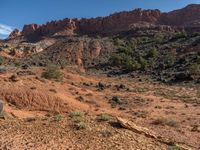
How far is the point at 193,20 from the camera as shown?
10281cm

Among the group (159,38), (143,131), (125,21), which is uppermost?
(125,21)

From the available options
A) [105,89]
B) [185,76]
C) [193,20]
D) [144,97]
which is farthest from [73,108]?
[193,20]

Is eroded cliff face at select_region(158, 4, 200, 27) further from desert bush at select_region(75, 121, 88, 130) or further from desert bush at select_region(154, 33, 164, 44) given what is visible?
desert bush at select_region(75, 121, 88, 130)

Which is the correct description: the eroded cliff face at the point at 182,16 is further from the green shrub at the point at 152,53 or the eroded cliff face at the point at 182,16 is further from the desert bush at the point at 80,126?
the desert bush at the point at 80,126

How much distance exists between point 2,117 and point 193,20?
96.9 meters

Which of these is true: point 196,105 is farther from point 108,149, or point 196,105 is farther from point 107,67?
point 107,67

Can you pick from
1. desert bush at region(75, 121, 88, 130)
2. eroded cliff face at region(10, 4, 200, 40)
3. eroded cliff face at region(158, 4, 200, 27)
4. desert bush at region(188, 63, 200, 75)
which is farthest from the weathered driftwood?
eroded cliff face at region(158, 4, 200, 27)

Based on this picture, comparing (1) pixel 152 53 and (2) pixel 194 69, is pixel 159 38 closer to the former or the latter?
(1) pixel 152 53

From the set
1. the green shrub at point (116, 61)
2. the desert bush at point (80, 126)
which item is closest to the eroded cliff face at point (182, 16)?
the green shrub at point (116, 61)

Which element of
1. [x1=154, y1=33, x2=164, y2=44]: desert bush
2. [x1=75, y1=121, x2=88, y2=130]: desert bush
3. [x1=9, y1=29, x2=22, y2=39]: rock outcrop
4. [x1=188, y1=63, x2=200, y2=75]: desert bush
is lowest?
[x1=188, y1=63, x2=200, y2=75]: desert bush

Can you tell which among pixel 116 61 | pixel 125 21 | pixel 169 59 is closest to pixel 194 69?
pixel 169 59

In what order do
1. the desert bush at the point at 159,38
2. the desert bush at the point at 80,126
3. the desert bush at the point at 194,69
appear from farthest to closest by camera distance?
the desert bush at the point at 159,38, the desert bush at the point at 194,69, the desert bush at the point at 80,126

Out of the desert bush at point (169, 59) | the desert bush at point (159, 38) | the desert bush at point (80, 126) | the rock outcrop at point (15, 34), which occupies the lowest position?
the desert bush at point (169, 59)

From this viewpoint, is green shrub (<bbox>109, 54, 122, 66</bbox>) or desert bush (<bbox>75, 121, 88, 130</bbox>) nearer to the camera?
desert bush (<bbox>75, 121, 88, 130</bbox>)
